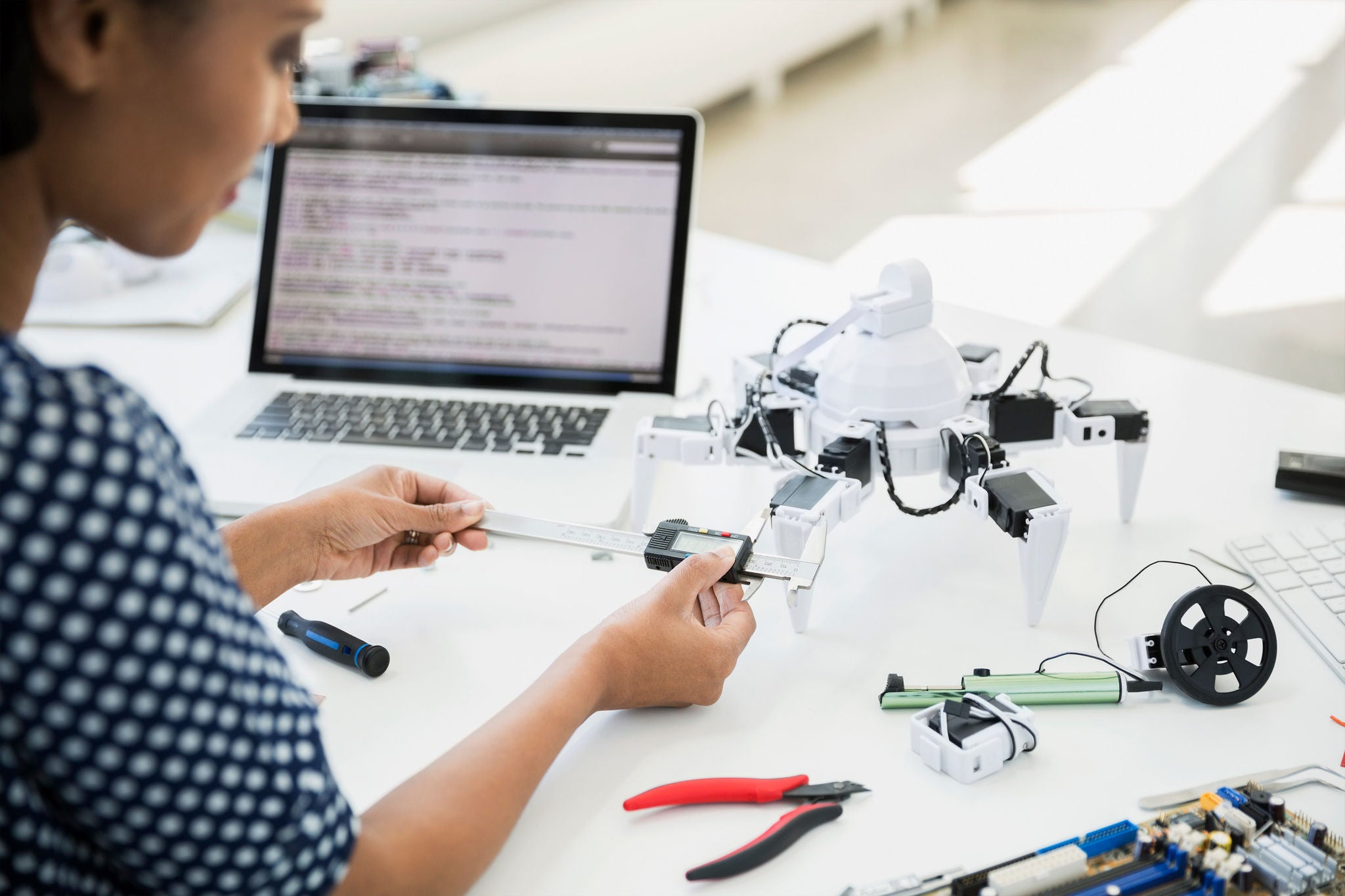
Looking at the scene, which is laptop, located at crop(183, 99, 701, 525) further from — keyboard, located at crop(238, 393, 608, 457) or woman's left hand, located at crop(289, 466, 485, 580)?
woman's left hand, located at crop(289, 466, 485, 580)

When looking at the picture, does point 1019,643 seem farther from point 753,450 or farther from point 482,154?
point 482,154

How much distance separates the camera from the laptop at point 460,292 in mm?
1218

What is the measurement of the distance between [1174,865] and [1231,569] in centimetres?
40

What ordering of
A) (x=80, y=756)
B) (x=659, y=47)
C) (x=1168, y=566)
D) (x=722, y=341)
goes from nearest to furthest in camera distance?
(x=80, y=756) → (x=1168, y=566) → (x=722, y=341) → (x=659, y=47)

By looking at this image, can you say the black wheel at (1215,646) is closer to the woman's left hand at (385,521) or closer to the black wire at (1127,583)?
the black wire at (1127,583)

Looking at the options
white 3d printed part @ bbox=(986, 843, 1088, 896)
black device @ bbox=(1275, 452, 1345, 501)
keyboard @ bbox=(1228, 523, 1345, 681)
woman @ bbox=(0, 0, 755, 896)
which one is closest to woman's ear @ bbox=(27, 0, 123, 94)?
woman @ bbox=(0, 0, 755, 896)

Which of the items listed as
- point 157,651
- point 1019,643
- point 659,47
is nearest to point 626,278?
point 1019,643

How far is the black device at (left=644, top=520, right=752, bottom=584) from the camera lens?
0.84m

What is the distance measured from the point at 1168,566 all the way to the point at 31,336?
1471 mm

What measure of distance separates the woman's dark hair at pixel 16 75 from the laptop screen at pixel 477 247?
814 mm

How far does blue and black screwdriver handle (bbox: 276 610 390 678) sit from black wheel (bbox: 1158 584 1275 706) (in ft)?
1.88

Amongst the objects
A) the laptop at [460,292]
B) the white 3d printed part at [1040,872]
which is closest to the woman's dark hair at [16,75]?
the white 3d printed part at [1040,872]

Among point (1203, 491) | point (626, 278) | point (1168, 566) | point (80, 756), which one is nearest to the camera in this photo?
point (80, 756)

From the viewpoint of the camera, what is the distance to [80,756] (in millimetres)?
465
